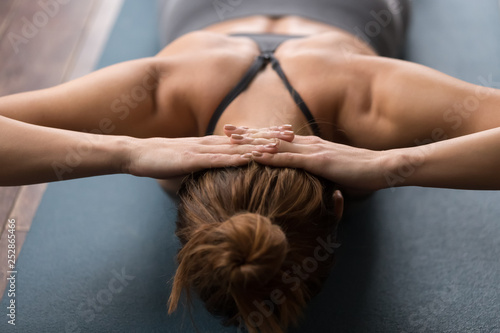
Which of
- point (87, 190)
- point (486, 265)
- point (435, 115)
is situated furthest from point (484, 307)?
point (87, 190)

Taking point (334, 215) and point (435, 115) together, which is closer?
point (334, 215)

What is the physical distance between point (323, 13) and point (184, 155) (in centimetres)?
72

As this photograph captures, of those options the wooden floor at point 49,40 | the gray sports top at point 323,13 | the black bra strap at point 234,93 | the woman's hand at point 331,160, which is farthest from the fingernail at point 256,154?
the wooden floor at point 49,40

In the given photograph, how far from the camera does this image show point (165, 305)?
1271mm

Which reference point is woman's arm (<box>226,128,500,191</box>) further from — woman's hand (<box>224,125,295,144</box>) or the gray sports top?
the gray sports top

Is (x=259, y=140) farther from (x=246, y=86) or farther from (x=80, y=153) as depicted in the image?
(x=80, y=153)

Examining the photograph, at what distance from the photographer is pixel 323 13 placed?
1.41 m

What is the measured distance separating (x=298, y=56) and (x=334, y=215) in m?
0.43

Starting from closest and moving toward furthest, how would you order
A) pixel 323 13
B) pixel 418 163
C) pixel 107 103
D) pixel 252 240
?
pixel 252 240
pixel 418 163
pixel 107 103
pixel 323 13

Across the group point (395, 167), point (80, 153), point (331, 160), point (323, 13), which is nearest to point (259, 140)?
point (331, 160)

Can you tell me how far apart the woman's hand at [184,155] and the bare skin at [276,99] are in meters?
0.13

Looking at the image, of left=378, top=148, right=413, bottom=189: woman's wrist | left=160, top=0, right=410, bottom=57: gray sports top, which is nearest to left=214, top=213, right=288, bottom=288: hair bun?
left=378, top=148, right=413, bottom=189: woman's wrist

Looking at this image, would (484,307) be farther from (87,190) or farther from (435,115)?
(87,190)

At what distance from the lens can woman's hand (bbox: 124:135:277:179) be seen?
36.4 inches
